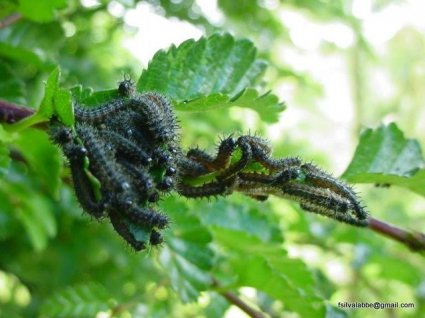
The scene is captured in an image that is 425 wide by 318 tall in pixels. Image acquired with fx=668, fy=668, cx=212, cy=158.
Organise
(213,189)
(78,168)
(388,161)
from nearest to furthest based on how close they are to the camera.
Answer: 1. (78,168)
2. (213,189)
3. (388,161)

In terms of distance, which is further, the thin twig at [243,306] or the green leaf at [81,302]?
the green leaf at [81,302]

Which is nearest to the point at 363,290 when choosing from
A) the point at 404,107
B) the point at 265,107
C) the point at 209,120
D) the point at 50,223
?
the point at 209,120

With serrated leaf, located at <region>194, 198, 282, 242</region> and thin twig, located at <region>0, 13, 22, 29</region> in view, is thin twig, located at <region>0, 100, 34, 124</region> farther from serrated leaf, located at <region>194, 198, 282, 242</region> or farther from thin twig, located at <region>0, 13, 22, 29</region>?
serrated leaf, located at <region>194, 198, 282, 242</region>

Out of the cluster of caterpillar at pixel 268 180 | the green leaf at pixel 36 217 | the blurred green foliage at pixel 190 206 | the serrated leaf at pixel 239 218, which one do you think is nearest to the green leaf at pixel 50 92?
the blurred green foliage at pixel 190 206

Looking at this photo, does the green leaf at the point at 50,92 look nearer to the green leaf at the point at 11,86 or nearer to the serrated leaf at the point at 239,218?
the green leaf at the point at 11,86

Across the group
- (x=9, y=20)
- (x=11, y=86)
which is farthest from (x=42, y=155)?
(x=9, y=20)

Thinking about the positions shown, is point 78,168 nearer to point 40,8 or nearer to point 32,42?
point 40,8
